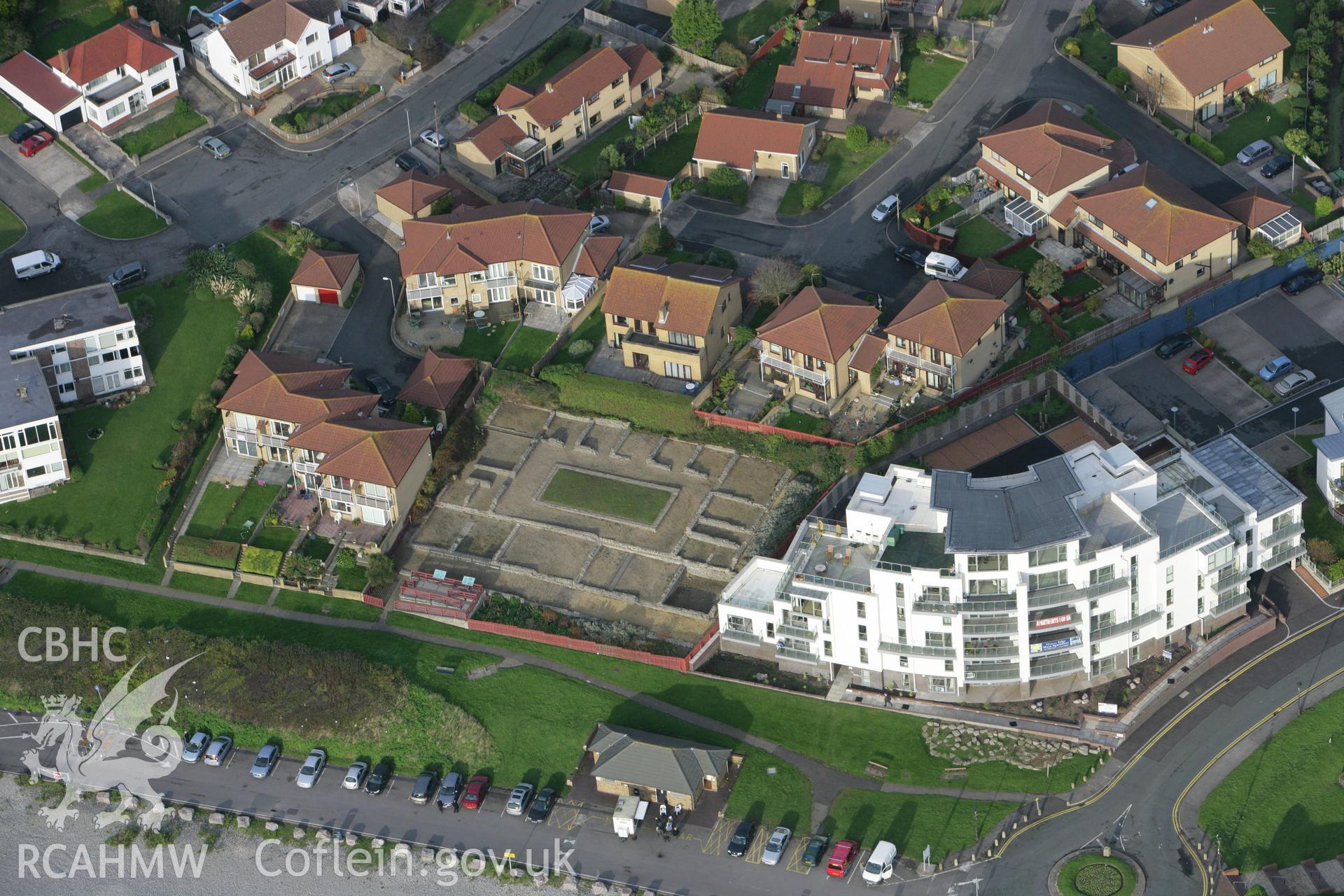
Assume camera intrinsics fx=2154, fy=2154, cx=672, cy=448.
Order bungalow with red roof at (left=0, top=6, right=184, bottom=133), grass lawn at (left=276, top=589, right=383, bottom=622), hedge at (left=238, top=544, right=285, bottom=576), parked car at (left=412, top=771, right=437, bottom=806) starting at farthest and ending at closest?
1. bungalow with red roof at (left=0, top=6, right=184, bottom=133)
2. hedge at (left=238, top=544, right=285, bottom=576)
3. grass lawn at (left=276, top=589, right=383, bottom=622)
4. parked car at (left=412, top=771, right=437, bottom=806)

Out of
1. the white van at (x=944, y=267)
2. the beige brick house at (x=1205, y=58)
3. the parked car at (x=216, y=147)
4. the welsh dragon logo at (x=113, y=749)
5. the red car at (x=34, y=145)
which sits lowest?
the welsh dragon logo at (x=113, y=749)

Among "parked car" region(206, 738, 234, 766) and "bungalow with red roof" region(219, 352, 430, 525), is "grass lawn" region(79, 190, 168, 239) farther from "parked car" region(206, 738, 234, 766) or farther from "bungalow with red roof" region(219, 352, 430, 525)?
"parked car" region(206, 738, 234, 766)

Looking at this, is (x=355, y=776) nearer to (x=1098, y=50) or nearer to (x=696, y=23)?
(x=696, y=23)

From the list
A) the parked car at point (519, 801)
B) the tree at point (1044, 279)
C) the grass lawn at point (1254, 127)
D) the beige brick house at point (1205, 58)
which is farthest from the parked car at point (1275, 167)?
the parked car at point (519, 801)

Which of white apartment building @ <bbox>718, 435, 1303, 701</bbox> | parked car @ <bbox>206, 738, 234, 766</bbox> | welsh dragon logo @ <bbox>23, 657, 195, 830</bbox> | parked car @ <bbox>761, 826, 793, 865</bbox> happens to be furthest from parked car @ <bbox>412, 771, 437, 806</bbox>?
parked car @ <bbox>761, 826, 793, 865</bbox>

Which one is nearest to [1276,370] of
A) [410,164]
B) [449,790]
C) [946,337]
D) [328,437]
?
[946,337]

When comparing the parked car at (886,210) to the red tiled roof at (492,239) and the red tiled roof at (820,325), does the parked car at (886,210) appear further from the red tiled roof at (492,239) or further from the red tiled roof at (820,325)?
the red tiled roof at (492,239)

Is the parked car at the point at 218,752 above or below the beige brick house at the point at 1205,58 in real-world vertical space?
below
